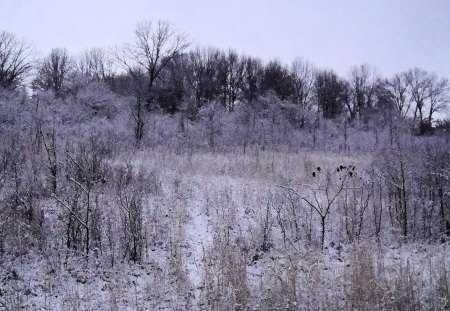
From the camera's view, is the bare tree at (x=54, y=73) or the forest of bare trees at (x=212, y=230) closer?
the forest of bare trees at (x=212, y=230)

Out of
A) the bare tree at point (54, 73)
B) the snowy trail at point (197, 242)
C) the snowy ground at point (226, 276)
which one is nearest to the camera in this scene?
the snowy ground at point (226, 276)

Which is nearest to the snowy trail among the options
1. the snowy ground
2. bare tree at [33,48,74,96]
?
the snowy ground

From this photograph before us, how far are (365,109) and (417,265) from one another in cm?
3883

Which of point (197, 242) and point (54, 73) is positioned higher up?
point (54, 73)

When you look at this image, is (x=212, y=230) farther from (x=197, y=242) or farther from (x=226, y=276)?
(x=226, y=276)

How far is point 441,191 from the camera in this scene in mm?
7855

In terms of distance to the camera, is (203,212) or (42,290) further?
(203,212)

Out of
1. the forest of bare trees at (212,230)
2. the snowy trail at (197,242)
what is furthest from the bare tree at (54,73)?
the snowy trail at (197,242)

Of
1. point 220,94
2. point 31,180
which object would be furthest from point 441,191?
point 220,94

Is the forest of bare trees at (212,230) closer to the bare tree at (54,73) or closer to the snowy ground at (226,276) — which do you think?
the snowy ground at (226,276)

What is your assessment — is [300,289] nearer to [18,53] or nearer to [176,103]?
[176,103]

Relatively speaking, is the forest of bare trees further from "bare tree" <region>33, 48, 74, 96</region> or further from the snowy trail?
"bare tree" <region>33, 48, 74, 96</region>

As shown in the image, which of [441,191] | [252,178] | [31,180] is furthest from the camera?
[252,178]

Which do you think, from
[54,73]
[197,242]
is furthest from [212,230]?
[54,73]
